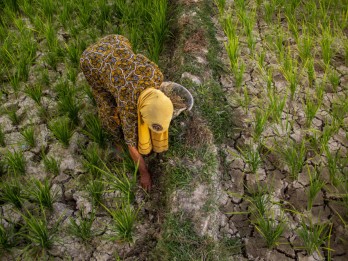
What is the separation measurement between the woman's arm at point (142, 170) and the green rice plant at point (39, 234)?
55 centimetres

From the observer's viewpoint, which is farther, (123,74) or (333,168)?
(333,168)

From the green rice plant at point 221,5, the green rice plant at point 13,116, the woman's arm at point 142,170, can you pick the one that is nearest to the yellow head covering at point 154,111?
the woman's arm at point 142,170

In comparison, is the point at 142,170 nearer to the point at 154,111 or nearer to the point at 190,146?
the point at 190,146

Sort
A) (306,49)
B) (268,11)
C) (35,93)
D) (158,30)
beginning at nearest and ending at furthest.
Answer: (35,93), (306,49), (158,30), (268,11)

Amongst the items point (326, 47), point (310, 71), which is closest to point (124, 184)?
point (310, 71)

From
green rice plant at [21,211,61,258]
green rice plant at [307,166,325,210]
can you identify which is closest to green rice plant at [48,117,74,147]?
green rice plant at [21,211,61,258]

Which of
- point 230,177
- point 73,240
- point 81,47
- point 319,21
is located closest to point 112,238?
point 73,240

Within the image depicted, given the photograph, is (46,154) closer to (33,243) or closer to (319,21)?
(33,243)

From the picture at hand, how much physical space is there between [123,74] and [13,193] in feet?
3.33

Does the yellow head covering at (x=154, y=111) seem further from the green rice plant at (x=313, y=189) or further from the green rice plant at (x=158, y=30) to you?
the green rice plant at (x=158, y=30)

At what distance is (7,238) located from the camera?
1.91m

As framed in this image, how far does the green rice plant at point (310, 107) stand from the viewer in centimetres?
233

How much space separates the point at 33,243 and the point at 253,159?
1418mm

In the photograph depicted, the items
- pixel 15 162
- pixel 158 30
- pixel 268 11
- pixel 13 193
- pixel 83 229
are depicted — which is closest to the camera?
pixel 83 229
